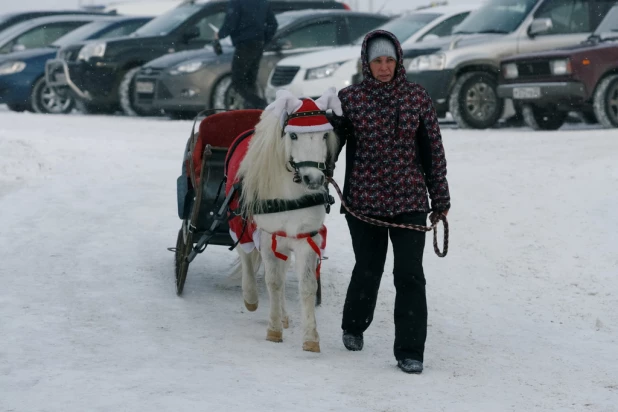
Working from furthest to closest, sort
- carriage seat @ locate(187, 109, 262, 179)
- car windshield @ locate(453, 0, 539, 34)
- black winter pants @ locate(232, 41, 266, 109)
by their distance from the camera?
car windshield @ locate(453, 0, 539, 34) → black winter pants @ locate(232, 41, 266, 109) → carriage seat @ locate(187, 109, 262, 179)

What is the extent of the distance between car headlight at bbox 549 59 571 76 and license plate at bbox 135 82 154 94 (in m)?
6.81

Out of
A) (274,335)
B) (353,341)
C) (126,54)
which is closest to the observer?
(353,341)

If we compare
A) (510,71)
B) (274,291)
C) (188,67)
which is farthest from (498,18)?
(274,291)

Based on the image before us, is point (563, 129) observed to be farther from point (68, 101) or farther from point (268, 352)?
point (268, 352)

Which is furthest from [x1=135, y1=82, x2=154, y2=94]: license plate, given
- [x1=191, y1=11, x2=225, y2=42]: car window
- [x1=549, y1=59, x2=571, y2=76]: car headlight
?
[x1=549, y1=59, x2=571, y2=76]: car headlight

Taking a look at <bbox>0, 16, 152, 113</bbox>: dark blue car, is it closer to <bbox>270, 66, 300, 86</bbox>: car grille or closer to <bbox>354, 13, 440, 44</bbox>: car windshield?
<bbox>270, 66, 300, 86</bbox>: car grille

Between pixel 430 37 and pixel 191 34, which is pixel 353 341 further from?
pixel 191 34

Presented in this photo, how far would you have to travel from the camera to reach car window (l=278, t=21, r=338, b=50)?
20.4m

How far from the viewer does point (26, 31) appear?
26234 millimetres

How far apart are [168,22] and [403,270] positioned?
16.3 metres

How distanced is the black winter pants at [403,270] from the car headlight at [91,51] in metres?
15.3

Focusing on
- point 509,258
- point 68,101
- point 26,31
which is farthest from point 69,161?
point 26,31

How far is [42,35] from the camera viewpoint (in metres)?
26.5

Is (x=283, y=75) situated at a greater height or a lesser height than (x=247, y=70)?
lesser
